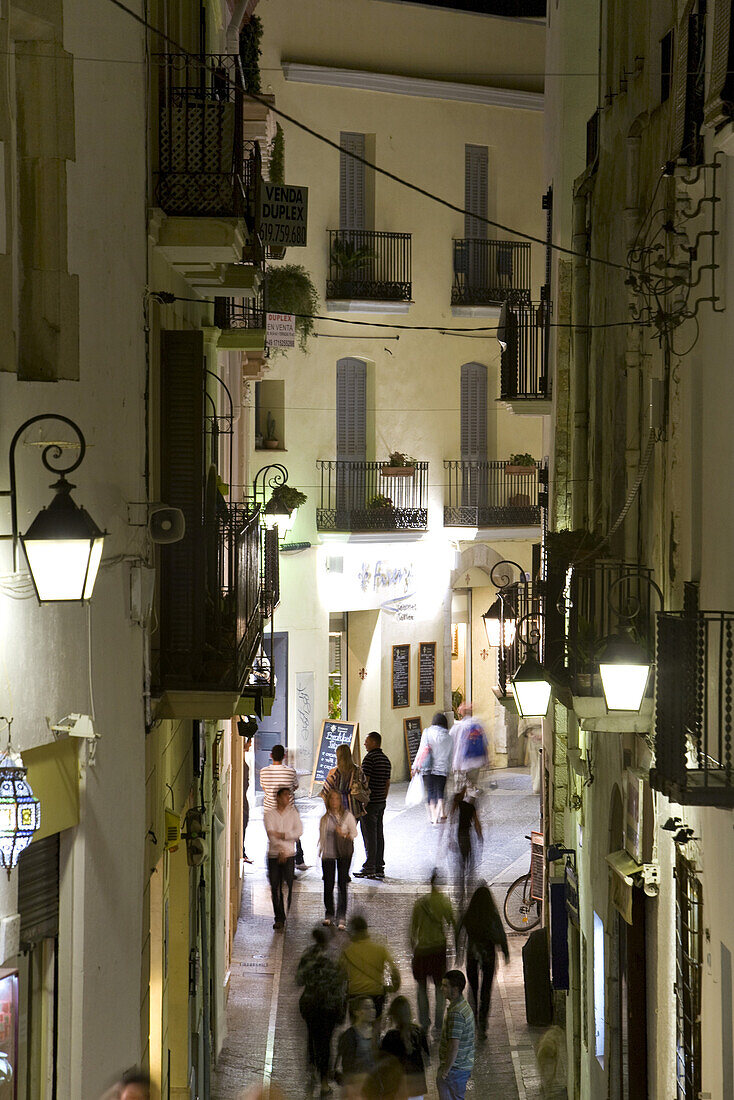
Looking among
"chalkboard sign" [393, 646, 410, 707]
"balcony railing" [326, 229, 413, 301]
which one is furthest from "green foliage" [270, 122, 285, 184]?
"chalkboard sign" [393, 646, 410, 707]

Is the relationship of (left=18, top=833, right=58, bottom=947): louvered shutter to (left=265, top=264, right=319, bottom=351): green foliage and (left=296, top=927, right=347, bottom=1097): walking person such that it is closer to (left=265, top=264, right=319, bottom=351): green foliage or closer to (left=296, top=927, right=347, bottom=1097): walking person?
(left=296, top=927, right=347, bottom=1097): walking person

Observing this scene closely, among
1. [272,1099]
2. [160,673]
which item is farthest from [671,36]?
[272,1099]

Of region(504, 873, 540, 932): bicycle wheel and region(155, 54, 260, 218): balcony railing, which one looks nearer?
region(155, 54, 260, 218): balcony railing

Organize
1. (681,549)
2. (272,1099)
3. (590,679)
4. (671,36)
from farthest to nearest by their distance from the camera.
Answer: (272,1099), (590,679), (671,36), (681,549)

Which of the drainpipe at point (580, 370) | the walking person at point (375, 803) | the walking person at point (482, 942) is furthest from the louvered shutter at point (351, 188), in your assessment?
the walking person at point (482, 942)

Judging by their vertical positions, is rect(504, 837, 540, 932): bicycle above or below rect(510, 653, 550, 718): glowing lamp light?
below

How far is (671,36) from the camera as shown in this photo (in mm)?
9078

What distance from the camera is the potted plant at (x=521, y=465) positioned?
2789 centimetres

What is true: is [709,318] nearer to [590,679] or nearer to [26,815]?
[590,679]

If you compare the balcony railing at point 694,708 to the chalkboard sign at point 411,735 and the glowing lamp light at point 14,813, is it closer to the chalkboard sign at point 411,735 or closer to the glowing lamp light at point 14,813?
the glowing lamp light at point 14,813

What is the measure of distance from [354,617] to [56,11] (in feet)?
69.9

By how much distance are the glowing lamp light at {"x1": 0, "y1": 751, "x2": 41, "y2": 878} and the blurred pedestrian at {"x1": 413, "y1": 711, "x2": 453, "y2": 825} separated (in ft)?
48.9

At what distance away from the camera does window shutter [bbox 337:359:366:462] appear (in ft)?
87.4

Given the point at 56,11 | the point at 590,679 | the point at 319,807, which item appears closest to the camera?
the point at 56,11
